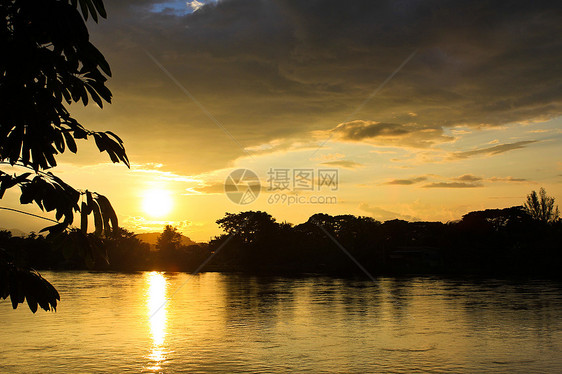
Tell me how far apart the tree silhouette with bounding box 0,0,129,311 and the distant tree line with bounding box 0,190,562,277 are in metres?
54.2

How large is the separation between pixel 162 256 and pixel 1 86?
10161 centimetres

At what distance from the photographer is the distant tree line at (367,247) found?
67375 millimetres

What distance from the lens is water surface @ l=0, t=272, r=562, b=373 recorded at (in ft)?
43.6

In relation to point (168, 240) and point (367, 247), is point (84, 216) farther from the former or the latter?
point (168, 240)

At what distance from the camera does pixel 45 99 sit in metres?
2.83

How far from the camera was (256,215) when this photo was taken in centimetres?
9081

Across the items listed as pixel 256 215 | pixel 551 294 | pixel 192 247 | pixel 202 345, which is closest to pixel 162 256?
pixel 192 247

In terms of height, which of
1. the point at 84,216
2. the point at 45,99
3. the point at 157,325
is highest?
the point at 45,99

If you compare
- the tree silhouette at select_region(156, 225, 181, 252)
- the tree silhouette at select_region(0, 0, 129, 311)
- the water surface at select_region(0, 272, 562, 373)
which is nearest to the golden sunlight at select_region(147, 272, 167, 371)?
the water surface at select_region(0, 272, 562, 373)

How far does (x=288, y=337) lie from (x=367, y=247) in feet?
202

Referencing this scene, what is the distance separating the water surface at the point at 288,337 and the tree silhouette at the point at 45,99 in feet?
34.4

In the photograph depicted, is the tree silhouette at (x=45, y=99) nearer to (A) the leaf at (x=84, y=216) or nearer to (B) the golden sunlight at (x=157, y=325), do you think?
(A) the leaf at (x=84, y=216)

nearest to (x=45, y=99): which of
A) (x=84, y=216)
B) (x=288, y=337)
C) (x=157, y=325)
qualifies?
(x=84, y=216)

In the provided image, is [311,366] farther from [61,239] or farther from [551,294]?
[551,294]
